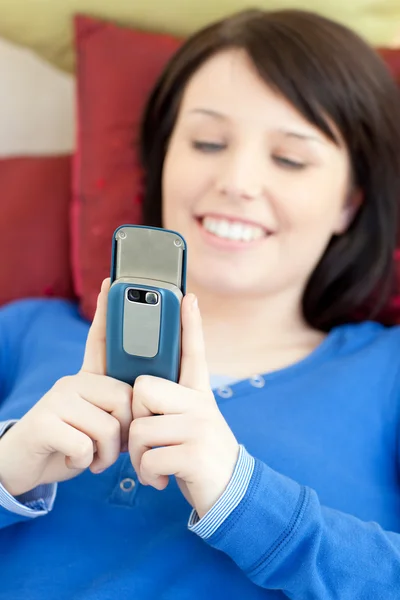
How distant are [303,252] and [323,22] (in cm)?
34

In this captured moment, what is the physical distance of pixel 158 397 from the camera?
0.53m

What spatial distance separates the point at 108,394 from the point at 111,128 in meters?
0.63

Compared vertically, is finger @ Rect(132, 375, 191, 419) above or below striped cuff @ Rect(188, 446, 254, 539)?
above

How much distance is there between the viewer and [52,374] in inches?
30.7

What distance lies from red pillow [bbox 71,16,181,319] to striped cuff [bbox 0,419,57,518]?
45 centimetres

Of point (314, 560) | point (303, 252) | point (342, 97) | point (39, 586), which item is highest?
point (342, 97)

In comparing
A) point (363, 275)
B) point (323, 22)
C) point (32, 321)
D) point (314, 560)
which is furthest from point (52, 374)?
point (323, 22)

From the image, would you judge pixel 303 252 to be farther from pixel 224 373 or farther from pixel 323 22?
pixel 323 22

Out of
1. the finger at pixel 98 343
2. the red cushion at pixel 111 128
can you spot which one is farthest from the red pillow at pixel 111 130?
Result: the finger at pixel 98 343

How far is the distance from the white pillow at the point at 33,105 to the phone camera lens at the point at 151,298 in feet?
2.63

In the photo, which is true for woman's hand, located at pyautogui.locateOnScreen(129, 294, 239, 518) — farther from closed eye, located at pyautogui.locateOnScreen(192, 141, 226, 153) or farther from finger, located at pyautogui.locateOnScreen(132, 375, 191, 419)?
closed eye, located at pyautogui.locateOnScreen(192, 141, 226, 153)

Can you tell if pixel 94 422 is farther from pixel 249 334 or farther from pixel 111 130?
pixel 111 130

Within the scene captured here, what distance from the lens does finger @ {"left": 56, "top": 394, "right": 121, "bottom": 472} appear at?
21.8 inches

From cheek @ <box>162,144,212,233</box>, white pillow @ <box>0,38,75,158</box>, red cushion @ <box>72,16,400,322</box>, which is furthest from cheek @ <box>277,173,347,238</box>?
white pillow @ <box>0,38,75,158</box>
